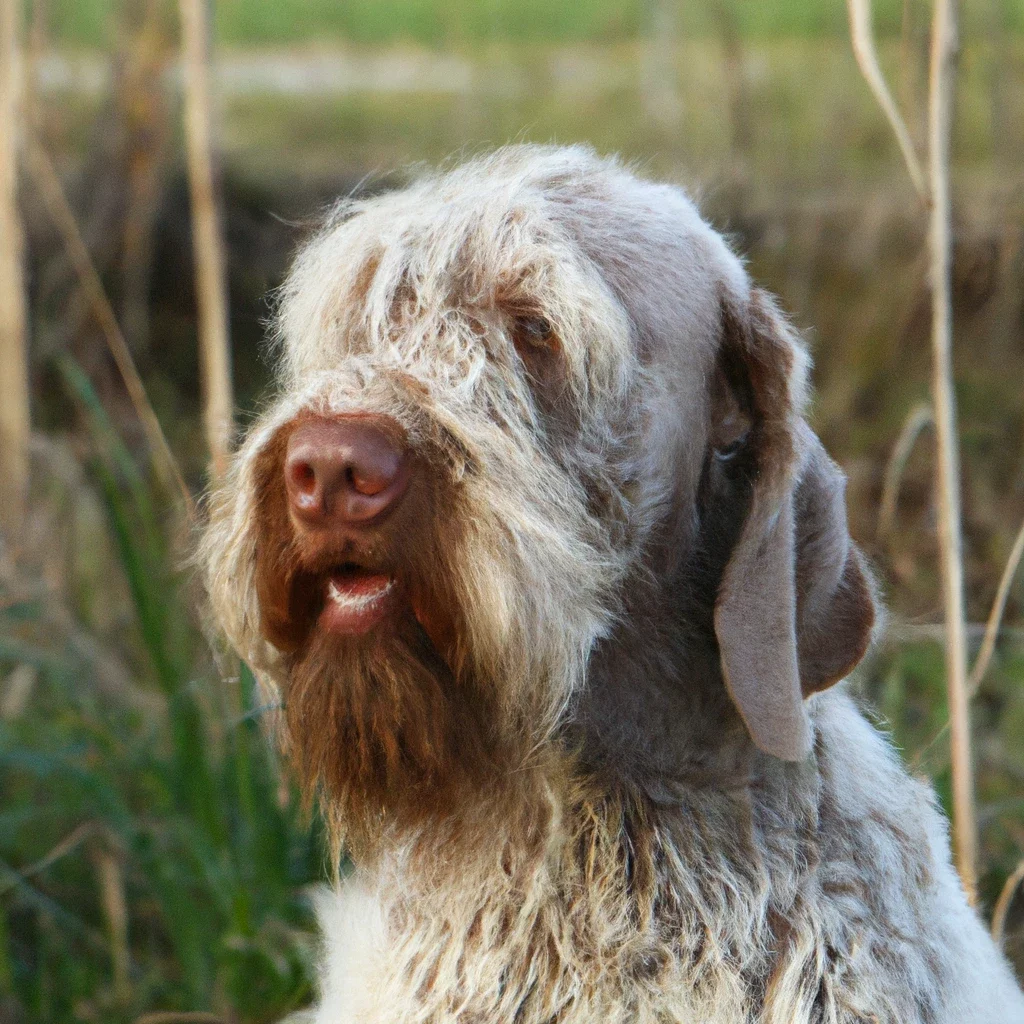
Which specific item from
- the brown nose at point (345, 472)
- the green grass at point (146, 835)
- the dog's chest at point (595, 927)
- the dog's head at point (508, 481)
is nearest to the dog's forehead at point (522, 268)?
the dog's head at point (508, 481)

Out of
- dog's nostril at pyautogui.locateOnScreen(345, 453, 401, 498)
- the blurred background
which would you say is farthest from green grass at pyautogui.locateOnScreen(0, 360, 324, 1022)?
dog's nostril at pyautogui.locateOnScreen(345, 453, 401, 498)

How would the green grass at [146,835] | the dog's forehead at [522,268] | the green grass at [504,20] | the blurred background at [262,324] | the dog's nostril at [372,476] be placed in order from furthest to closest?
the green grass at [504,20] < the blurred background at [262,324] < the green grass at [146,835] < the dog's forehead at [522,268] < the dog's nostril at [372,476]

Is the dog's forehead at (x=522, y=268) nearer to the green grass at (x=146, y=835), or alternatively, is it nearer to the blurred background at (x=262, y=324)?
the blurred background at (x=262, y=324)

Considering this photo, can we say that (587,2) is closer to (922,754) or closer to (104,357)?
(104,357)

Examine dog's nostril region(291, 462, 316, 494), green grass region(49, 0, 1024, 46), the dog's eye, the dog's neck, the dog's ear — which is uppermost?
green grass region(49, 0, 1024, 46)

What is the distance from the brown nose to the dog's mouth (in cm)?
12

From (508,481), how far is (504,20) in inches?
299

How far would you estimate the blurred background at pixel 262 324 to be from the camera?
161 inches

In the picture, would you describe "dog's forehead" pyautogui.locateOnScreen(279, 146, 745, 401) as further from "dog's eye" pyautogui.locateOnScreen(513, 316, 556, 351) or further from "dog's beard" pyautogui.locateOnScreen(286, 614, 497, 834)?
"dog's beard" pyautogui.locateOnScreen(286, 614, 497, 834)

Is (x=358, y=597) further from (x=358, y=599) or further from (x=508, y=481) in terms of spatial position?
(x=508, y=481)

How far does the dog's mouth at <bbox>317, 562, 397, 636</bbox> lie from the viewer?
217 cm

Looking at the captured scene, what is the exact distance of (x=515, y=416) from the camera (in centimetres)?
232

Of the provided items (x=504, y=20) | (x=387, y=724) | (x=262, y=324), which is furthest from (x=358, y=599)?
(x=504, y=20)

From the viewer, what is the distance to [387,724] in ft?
7.32
